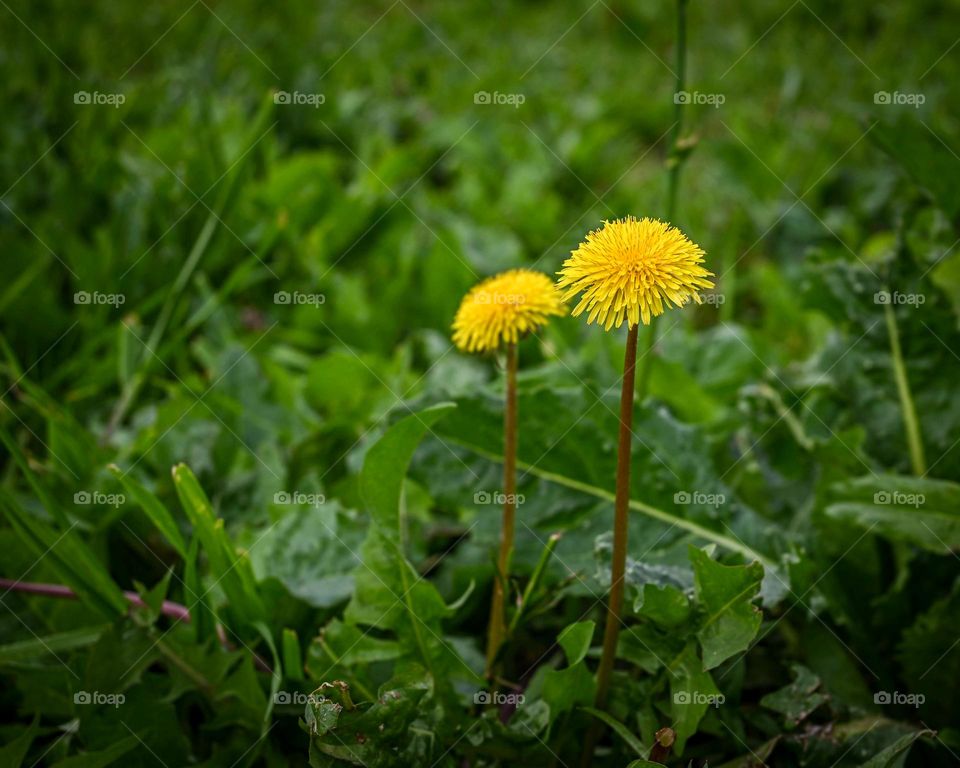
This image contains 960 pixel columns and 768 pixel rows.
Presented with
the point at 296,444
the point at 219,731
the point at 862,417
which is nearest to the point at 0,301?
the point at 296,444

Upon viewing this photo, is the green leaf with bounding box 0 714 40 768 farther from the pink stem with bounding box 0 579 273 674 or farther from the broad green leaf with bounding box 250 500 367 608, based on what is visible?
the broad green leaf with bounding box 250 500 367 608

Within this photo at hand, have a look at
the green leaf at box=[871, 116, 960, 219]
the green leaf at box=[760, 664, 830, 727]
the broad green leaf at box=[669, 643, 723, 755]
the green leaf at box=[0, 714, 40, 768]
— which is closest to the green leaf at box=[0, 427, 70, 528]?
the green leaf at box=[0, 714, 40, 768]

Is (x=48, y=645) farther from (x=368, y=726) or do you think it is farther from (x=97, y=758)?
(x=368, y=726)

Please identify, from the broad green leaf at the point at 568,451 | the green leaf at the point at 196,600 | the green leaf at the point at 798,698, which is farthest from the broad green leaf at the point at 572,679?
the green leaf at the point at 196,600

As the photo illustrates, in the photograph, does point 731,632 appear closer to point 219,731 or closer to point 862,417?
point 862,417

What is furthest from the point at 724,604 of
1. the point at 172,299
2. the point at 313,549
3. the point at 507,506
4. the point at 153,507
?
the point at 172,299
